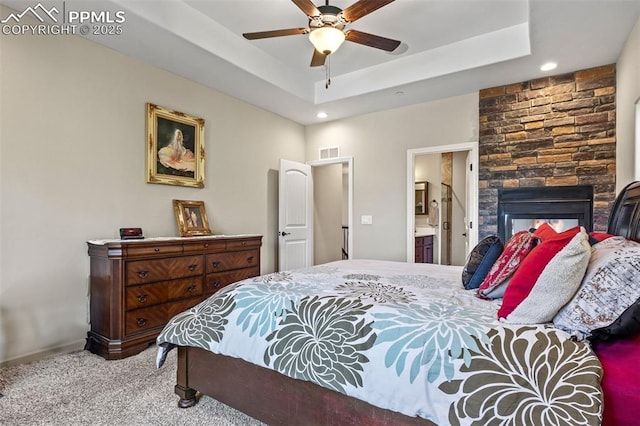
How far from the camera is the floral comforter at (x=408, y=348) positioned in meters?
1.05

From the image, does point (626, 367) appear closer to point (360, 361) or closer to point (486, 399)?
point (486, 399)

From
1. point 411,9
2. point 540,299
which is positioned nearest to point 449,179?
point 411,9

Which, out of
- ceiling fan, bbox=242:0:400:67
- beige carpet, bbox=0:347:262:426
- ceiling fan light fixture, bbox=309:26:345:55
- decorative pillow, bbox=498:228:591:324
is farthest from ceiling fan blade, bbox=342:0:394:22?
beige carpet, bbox=0:347:262:426

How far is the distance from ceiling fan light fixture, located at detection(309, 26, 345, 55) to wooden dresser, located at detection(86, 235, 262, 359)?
2051mm

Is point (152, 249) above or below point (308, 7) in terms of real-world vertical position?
below

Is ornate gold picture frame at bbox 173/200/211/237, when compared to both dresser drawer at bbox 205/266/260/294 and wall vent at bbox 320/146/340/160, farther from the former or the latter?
wall vent at bbox 320/146/340/160

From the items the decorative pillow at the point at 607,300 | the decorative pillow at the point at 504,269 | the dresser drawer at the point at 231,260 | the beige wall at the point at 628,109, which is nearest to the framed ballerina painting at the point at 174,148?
the dresser drawer at the point at 231,260

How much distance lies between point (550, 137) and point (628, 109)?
768 mm

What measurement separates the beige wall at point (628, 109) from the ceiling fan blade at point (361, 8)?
205 cm

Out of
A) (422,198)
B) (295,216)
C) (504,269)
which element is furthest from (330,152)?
(504,269)

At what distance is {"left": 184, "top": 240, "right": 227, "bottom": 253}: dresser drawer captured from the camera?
318 cm

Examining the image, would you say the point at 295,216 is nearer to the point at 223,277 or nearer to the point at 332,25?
the point at 223,277

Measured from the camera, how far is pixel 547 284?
124 centimetres

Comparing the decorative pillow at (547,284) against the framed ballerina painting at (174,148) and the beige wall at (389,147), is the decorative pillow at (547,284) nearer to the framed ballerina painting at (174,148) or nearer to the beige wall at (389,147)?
the beige wall at (389,147)
